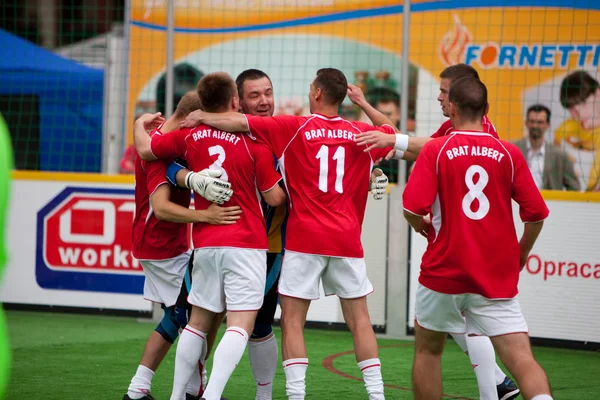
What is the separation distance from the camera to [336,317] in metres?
8.66

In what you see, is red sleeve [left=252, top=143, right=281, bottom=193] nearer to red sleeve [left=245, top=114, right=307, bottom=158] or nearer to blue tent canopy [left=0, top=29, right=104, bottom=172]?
red sleeve [left=245, top=114, right=307, bottom=158]

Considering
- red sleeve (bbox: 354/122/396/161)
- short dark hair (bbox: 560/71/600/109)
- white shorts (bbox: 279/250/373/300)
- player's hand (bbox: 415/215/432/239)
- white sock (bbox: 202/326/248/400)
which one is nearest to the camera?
player's hand (bbox: 415/215/432/239)

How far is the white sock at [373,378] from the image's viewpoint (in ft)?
16.9

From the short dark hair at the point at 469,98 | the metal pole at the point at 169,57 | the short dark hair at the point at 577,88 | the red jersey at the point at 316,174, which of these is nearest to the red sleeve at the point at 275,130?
the red jersey at the point at 316,174

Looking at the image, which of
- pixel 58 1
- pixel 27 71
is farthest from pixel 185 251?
pixel 58 1

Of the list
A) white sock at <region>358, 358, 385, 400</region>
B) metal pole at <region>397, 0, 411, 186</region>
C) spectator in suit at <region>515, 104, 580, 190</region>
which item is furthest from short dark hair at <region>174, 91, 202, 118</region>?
spectator in suit at <region>515, 104, 580, 190</region>

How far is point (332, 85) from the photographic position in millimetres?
5234

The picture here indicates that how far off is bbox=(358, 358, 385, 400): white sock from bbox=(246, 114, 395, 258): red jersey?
61 cm

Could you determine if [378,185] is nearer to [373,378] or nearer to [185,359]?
[373,378]

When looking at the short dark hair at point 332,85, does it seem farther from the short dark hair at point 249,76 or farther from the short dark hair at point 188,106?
the short dark hair at point 188,106

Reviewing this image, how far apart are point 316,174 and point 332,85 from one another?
0.51 meters

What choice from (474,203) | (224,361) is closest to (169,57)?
(224,361)

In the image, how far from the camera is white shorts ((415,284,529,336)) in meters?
4.57

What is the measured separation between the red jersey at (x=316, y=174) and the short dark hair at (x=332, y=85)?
0.13 m
